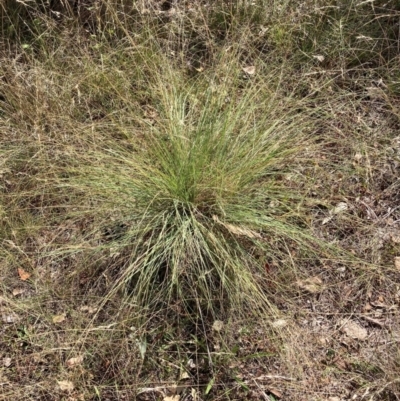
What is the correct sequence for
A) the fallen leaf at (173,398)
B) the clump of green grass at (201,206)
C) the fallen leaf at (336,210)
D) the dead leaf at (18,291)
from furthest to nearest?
the fallen leaf at (336,210)
the dead leaf at (18,291)
the clump of green grass at (201,206)
the fallen leaf at (173,398)

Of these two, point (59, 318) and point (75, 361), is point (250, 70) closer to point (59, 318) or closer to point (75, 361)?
point (59, 318)

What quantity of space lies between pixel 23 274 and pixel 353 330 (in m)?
1.62

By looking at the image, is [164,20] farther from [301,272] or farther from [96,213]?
[301,272]

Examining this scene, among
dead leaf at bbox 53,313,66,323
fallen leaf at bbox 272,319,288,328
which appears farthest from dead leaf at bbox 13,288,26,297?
fallen leaf at bbox 272,319,288,328

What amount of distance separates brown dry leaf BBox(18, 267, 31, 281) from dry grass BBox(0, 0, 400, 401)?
0.01 metres

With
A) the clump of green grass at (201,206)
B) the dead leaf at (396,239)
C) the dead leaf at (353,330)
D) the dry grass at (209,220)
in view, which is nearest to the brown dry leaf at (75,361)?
the dry grass at (209,220)

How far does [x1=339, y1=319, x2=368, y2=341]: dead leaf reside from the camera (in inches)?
93.2

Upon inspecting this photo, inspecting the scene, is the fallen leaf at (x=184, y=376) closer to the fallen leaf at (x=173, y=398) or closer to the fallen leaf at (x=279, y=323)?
the fallen leaf at (x=173, y=398)

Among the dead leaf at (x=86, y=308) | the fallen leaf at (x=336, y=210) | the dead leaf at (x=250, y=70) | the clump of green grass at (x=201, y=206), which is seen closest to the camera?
the clump of green grass at (x=201, y=206)

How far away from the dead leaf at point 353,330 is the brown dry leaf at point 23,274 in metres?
1.53

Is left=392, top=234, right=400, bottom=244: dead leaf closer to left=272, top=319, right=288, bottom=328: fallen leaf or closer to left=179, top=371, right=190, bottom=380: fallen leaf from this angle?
left=272, top=319, right=288, bottom=328: fallen leaf

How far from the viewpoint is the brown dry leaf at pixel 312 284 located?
247cm

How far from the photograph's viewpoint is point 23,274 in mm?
2580

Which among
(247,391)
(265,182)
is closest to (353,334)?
(247,391)
